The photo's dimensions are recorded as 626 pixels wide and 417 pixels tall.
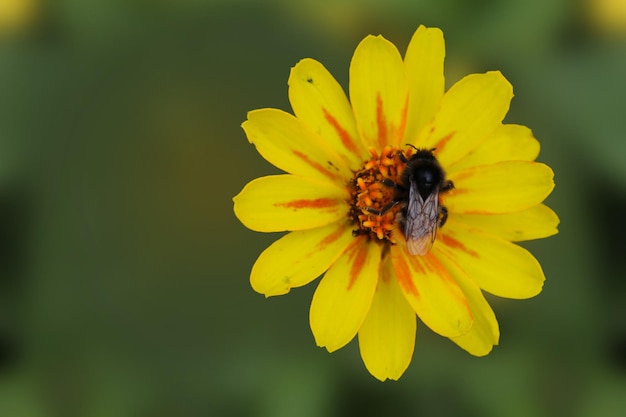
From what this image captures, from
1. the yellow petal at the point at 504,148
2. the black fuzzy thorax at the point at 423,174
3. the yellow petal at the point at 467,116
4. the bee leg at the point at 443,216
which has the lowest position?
the bee leg at the point at 443,216

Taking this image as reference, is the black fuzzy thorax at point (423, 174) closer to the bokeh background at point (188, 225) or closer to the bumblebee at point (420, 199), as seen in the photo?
the bumblebee at point (420, 199)

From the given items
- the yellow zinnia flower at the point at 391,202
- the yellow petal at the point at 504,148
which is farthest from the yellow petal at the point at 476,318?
the yellow petal at the point at 504,148

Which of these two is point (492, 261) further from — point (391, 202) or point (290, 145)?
point (290, 145)

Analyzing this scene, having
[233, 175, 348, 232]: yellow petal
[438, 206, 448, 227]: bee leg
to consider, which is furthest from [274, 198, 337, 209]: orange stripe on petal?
[438, 206, 448, 227]: bee leg

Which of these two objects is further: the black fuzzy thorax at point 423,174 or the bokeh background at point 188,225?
the bokeh background at point 188,225

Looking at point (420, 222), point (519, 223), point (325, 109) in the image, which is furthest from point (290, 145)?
point (519, 223)

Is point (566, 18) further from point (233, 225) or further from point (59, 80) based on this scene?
point (59, 80)
